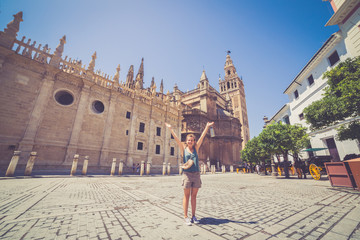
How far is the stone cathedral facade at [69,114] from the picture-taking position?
41.3 feet

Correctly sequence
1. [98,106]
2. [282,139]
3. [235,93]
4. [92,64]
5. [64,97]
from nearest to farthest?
[282,139] < [64,97] < [92,64] < [98,106] < [235,93]

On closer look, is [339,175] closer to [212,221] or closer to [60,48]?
[212,221]

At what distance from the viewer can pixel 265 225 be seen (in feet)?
7.89

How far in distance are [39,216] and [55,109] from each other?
16129mm

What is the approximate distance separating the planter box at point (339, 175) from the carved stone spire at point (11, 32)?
24.7 meters

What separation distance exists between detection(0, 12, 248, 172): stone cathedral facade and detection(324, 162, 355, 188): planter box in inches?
724

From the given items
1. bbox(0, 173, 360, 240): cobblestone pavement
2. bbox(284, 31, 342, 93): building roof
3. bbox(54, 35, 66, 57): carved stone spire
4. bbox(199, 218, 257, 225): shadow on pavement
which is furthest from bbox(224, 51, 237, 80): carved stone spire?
bbox(199, 218, 257, 225): shadow on pavement

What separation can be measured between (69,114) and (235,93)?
54.1 meters

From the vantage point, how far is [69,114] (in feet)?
50.6

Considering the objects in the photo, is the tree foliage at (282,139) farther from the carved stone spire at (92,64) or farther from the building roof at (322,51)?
the carved stone spire at (92,64)

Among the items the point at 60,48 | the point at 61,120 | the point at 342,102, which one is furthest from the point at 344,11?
the point at 61,120

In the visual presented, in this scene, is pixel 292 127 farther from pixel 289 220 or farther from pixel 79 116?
pixel 79 116

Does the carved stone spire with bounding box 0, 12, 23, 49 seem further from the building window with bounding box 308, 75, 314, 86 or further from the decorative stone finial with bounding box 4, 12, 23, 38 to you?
the building window with bounding box 308, 75, 314, 86

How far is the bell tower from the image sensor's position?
174 ft
